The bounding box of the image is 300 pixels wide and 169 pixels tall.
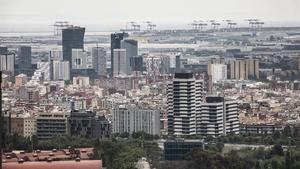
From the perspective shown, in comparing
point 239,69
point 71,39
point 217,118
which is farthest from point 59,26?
point 217,118

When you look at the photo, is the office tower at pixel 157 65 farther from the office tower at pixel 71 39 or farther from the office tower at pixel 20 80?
the office tower at pixel 20 80

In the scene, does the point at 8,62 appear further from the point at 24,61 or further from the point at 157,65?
the point at 157,65

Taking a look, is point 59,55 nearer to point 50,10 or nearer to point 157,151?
point 50,10

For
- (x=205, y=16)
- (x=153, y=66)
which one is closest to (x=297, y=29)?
(x=205, y=16)

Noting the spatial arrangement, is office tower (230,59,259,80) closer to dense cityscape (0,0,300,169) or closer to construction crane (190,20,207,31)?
dense cityscape (0,0,300,169)

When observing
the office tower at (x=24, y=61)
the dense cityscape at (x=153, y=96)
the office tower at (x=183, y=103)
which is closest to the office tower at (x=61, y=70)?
the dense cityscape at (x=153, y=96)
